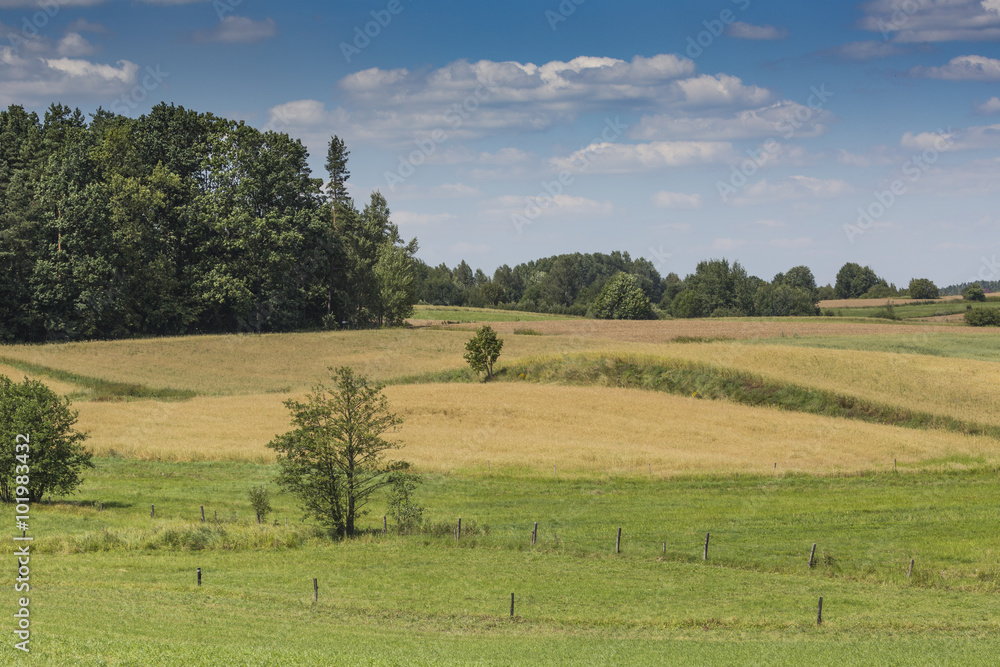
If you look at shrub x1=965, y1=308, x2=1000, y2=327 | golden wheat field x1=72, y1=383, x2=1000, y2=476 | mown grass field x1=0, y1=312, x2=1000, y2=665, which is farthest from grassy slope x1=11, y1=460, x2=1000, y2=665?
shrub x1=965, y1=308, x2=1000, y2=327

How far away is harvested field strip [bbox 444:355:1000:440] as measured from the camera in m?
57.3

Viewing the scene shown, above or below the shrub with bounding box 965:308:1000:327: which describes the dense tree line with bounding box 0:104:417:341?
above

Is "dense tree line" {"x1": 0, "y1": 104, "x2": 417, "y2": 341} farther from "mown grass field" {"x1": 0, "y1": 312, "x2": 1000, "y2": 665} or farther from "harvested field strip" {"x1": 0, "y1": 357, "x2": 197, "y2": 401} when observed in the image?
"mown grass field" {"x1": 0, "y1": 312, "x2": 1000, "y2": 665}

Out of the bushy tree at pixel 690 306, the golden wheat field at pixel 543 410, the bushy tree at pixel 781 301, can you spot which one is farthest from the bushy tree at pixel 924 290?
the golden wheat field at pixel 543 410

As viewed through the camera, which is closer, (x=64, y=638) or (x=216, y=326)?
(x=64, y=638)

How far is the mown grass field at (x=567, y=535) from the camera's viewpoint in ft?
70.6

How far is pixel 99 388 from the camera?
238 feet

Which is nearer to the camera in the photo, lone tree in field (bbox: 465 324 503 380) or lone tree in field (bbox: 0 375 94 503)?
lone tree in field (bbox: 0 375 94 503)

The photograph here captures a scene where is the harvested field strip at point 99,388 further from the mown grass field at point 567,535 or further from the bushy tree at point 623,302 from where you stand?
the bushy tree at point 623,302

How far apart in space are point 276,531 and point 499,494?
11.7 metres

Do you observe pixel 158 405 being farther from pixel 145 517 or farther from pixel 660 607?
pixel 660 607

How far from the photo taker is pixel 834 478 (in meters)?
43.5

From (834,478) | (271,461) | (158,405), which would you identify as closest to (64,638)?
(271,461)

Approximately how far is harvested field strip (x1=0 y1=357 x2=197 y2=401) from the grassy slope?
31452 mm
